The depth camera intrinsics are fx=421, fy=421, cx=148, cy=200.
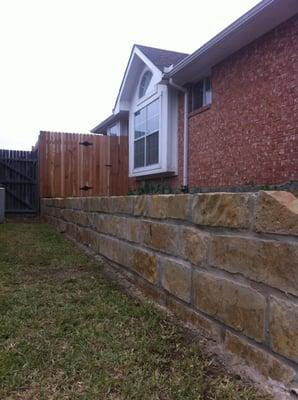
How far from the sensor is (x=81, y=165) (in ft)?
38.5

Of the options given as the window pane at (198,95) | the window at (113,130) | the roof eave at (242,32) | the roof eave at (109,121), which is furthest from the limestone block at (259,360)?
the window at (113,130)

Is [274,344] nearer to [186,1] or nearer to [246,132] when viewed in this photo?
[246,132]

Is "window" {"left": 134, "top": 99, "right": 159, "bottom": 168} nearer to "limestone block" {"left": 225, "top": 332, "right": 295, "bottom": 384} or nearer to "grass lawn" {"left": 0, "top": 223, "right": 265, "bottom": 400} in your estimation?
"grass lawn" {"left": 0, "top": 223, "right": 265, "bottom": 400}

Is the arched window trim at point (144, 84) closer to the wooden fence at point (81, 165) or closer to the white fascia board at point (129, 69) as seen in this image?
the white fascia board at point (129, 69)

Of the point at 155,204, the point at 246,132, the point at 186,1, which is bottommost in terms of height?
the point at 155,204

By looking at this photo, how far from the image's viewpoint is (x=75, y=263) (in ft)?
16.4

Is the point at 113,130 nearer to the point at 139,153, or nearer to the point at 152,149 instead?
the point at 139,153

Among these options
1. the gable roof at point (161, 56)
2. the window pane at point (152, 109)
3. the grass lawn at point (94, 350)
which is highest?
the gable roof at point (161, 56)

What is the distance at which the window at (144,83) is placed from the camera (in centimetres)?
1178

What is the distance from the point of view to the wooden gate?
432 inches

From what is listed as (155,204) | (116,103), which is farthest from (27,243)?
(116,103)

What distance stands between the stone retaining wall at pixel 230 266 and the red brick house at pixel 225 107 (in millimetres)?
3854

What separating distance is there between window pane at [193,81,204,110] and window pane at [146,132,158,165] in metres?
1.58

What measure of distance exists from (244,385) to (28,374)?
114cm
